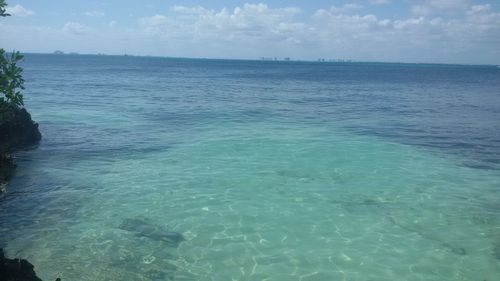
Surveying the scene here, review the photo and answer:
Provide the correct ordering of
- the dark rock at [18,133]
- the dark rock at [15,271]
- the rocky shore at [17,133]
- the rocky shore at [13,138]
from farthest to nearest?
the dark rock at [18,133] → the rocky shore at [17,133] → the rocky shore at [13,138] → the dark rock at [15,271]

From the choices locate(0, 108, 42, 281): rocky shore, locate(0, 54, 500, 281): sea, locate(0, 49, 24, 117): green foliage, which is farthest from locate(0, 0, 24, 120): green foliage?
locate(0, 108, 42, 281): rocky shore

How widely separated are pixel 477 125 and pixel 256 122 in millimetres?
18726

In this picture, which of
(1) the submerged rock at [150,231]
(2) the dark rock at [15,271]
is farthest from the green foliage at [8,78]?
(1) the submerged rock at [150,231]

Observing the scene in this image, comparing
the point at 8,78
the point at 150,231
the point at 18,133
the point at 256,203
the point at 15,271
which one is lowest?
the point at 150,231

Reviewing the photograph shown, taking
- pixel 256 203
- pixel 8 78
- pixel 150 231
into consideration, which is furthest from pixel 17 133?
pixel 8 78

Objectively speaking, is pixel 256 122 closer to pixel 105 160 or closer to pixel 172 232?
pixel 105 160

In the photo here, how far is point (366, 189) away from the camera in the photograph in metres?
19.0

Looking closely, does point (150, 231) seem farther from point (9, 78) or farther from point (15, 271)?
point (9, 78)

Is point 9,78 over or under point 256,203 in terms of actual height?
over

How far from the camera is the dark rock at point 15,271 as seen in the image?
9000 mm

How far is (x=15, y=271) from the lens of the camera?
30.2ft

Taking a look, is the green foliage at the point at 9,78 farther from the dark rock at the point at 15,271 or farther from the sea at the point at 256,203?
the sea at the point at 256,203

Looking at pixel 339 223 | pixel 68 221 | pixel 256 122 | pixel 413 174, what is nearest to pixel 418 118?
pixel 256 122

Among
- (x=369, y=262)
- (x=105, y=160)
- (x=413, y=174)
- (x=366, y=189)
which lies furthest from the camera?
(x=105, y=160)
